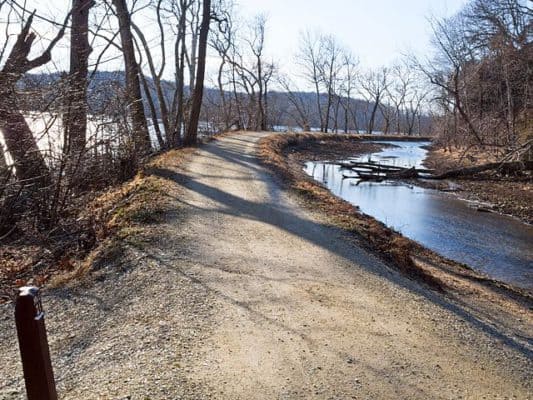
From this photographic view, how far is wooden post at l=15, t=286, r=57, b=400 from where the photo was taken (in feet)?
7.04

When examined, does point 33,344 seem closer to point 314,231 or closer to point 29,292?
point 29,292

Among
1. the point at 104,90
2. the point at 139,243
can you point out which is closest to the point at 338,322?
the point at 139,243

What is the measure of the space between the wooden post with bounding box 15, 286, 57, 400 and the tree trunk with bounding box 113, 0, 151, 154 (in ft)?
34.2

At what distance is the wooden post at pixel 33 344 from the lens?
2146 millimetres

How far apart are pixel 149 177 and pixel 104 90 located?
2.19 metres

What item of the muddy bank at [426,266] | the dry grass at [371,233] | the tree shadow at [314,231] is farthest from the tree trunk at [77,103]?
the dry grass at [371,233]

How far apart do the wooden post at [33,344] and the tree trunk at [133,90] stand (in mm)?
10435

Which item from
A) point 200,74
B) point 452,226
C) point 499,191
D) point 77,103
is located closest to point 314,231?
point 77,103

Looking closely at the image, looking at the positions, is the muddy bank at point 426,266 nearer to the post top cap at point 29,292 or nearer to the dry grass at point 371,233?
the dry grass at point 371,233

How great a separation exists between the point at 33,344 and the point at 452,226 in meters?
13.2

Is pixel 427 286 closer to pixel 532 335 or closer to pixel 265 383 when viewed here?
pixel 532 335

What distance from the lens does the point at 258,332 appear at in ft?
14.3

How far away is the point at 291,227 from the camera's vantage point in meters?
8.40

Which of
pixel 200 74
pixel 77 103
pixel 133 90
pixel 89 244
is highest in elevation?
pixel 200 74
